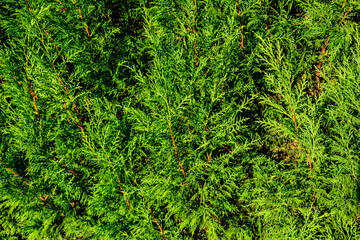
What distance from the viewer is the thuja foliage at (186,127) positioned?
258cm

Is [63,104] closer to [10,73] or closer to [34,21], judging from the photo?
[10,73]

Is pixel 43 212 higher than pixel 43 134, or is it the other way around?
pixel 43 134

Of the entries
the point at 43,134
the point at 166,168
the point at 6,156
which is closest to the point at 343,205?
the point at 166,168

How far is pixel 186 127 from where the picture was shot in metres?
2.84

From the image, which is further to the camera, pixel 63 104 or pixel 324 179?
pixel 63 104

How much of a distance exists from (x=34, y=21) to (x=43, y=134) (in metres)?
1.50

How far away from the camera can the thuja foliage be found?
8.47ft

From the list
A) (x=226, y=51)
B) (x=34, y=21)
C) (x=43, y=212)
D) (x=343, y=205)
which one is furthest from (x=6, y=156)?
(x=343, y=205)

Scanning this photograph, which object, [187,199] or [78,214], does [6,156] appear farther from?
[187,199]

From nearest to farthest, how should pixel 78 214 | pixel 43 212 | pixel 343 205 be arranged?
pixel 343 205 → pixel 43 212 → pixel 78 214

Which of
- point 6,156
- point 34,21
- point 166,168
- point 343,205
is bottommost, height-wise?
point 343,205

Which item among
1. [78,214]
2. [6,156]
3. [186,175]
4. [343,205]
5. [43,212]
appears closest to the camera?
[343,205]

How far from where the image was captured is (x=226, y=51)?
2.55 m

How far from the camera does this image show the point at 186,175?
112 inches
